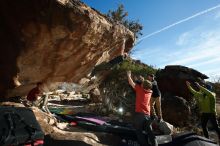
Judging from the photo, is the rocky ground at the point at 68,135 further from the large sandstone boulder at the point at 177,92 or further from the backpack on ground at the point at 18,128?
the large sandstone boulder at the point at 177,92

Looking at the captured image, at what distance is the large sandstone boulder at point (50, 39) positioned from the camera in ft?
29.8

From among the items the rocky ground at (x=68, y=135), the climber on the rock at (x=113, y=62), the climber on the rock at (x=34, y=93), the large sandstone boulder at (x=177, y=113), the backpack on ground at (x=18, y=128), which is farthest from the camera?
the large sandstone boulder at (x=177, y=113)

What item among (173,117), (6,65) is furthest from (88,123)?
(173,117)

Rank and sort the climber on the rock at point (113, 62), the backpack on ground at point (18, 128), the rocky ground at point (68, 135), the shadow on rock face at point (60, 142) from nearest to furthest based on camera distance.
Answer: the backpack on ground at point (18, 128) → the shadow on rock face at point (60, 142) → the rocky ground at point (68, 135) → the climber on the rock at point (113, 62)

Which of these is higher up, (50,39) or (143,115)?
(50,39)

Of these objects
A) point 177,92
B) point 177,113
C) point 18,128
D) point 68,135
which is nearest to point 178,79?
point 177,92

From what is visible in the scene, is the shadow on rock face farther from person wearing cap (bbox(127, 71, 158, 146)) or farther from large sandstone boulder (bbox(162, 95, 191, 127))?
large sandstone boulder (bbox(162, 95, 191, 127))

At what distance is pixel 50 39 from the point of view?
32.3 feet

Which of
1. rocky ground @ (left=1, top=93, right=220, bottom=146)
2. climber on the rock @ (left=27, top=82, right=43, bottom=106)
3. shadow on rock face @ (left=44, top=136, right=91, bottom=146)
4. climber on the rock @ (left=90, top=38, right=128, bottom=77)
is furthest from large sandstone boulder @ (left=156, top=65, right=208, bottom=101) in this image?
shadow on rock face @ (left=44, top=136, right=91, bottom=146)

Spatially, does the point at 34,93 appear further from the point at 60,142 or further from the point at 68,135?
the point at 60,142

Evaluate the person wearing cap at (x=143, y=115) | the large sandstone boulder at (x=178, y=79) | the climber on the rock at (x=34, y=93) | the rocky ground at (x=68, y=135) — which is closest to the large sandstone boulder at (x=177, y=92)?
the large sandstone boulder at (x=178, y=79)

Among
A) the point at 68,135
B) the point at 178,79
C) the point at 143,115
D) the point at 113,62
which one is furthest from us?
the point at 178,79

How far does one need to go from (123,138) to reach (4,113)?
16.9 feet

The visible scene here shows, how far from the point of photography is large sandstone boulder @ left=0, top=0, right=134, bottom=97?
9094 mm
